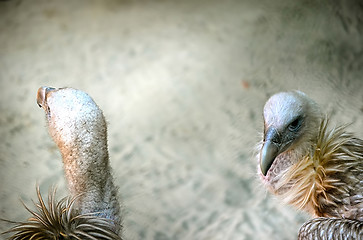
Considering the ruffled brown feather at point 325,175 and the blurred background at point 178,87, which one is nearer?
the ruffled brown feather at point 325,175

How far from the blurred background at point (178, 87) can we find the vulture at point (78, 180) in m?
0.40

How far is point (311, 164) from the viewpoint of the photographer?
85.0 inches

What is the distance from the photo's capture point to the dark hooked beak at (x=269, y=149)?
192cm

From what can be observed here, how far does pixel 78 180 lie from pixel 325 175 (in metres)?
1.03

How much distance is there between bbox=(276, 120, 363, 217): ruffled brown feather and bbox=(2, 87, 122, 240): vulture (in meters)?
0.79

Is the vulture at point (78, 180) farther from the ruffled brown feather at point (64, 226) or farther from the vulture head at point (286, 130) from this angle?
the vulture head at point (286, 130)

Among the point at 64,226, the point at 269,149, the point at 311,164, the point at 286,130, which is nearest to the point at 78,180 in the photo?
the point at 64,226

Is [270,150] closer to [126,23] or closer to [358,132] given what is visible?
[358,132]

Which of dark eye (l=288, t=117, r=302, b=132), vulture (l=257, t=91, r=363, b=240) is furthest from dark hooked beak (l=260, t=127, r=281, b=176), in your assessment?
dark eye (l=288, t=117, r=302, b=132)

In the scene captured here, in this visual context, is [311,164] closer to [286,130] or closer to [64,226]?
[286,130]

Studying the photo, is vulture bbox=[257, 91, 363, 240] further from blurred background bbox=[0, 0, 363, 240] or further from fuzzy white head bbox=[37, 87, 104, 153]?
fuzzy white head bbox=[37, 87, 104, 153]

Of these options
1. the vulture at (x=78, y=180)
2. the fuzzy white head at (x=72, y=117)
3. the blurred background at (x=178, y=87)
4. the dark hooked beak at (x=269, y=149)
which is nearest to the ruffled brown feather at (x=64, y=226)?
the vulture at (x=78, y=180)

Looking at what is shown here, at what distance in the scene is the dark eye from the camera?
2.07 m

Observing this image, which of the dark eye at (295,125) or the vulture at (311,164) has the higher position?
the dark eye at (295,125)
